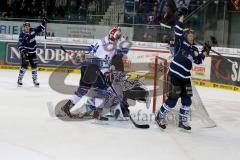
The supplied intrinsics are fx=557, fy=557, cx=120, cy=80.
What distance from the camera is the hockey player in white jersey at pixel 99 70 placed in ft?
28.9

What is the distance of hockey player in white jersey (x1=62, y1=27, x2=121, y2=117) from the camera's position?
8820 mm

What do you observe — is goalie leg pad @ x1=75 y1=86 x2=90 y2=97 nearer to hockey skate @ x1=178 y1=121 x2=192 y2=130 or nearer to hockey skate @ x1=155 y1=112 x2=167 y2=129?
hockey skate @ x1=155 y1=112 x2=167 y2=129

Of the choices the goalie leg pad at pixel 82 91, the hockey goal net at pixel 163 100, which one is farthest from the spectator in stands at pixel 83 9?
the goalie leg pad at pixel 82 91

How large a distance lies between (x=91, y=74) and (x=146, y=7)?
913cm

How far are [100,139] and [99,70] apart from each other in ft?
5.14

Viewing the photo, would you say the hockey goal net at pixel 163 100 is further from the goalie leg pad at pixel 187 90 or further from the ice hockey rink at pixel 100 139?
the goalie leg pad at pixel 187 90

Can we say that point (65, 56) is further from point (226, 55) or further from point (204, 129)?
point (204, 129)

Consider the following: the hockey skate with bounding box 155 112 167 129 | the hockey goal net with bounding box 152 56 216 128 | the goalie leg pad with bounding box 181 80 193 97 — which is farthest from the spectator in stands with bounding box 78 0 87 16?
the goalie leg pad with bounding box 181 80 193 97

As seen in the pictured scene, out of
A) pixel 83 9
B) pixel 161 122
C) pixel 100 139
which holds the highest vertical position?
pixel 83 9

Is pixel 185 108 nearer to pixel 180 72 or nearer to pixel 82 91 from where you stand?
pixel 180 72

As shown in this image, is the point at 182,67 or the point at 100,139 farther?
the point at 182,67

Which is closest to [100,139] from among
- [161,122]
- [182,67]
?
[161,122]

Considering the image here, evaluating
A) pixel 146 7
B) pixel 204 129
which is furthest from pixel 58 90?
pixel 146 7

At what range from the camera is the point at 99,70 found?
880 cm
